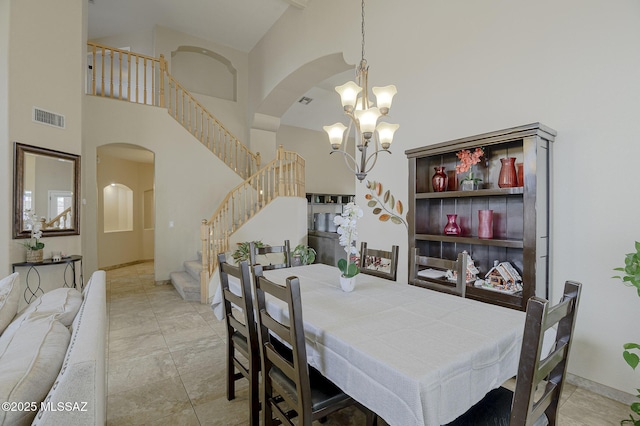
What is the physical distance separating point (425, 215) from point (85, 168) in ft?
18.4

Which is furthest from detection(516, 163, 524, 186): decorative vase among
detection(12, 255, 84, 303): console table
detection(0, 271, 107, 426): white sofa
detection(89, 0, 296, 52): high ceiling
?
detection(12, 255, 84, 303): console table

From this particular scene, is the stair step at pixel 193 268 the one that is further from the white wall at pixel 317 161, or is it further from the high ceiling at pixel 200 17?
the high ceiling at pixel 200 17

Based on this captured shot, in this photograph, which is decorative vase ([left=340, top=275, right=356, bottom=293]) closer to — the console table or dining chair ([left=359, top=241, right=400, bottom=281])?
dining chair ([left=359, top=241, right=400, bottom=281])

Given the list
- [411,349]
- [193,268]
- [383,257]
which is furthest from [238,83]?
[411,349]

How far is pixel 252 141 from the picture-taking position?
300 inches

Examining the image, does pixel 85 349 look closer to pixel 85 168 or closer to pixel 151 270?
pixel 85 168

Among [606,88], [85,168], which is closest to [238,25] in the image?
[85,168]

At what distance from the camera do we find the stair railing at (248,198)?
4938mm

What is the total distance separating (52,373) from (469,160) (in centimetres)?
295

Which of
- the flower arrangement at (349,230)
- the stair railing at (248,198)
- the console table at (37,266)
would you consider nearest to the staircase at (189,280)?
the stair railing at (248,198)

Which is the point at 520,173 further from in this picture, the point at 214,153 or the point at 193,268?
the point at 214,153

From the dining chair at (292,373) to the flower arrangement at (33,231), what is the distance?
3.80 meters

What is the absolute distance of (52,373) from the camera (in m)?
1.05

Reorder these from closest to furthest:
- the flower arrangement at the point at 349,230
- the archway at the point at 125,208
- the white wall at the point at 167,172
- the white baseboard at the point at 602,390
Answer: the flower arrangement at the point at 349,230 → the white baseboard at the point at 602,390 → the white wall at the point at 167,172 → the archway at the point at 125,208
